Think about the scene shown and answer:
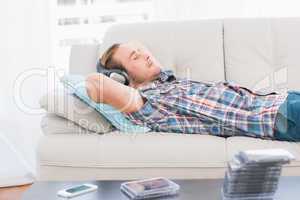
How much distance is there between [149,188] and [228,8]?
178 cm

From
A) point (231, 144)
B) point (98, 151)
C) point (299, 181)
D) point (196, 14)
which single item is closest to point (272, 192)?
point (299, 181)

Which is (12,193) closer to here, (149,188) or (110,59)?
(110,59)

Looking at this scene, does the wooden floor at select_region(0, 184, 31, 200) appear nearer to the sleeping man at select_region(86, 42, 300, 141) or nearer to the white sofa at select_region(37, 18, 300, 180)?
the white sofa at select_region(37, 18, 300, 180)

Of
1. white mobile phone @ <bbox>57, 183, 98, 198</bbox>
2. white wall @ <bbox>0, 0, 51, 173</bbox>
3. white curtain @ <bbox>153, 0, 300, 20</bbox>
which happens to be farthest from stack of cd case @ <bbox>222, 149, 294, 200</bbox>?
white wall @ <bbox>0, 0, 51, 173</bbox>

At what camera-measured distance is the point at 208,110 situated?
1.99 metres

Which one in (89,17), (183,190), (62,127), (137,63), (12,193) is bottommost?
(12,193)

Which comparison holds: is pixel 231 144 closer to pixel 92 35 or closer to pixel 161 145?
pixel 161 145

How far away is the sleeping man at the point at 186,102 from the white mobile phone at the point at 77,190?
577 mm

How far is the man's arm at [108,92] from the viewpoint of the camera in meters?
1.91

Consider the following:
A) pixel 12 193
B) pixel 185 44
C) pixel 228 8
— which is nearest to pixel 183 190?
pixel 185 44

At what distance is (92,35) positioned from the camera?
3.01m

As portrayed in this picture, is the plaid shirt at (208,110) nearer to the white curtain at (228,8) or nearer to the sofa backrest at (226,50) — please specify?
the sofa backrest at (226,50)

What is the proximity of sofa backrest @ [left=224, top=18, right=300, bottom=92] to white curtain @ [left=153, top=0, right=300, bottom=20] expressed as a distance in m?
0.49

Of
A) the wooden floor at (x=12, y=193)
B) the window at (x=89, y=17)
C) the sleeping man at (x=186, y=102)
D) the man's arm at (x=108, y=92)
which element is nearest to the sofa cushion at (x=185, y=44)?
the sleeping man at (x=186, y=102)
